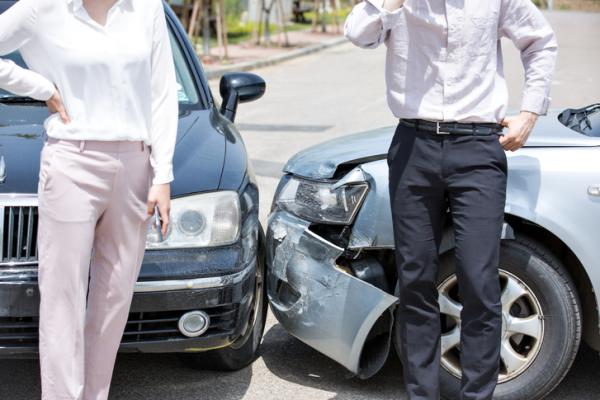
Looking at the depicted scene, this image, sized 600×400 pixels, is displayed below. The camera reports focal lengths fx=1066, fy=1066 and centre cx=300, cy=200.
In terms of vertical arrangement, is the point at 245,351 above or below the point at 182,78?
below

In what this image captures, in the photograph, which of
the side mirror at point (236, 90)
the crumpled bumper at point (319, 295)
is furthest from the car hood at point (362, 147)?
the side mirror at point (236, 90)

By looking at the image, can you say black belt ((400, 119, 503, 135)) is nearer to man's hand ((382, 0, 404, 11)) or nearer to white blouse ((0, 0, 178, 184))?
man's hand ((382, 0, 404, 11))

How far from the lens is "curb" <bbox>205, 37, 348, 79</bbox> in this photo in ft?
57.3

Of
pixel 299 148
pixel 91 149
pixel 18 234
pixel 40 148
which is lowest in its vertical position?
pixel 299 148

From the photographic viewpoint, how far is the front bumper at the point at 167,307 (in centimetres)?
349

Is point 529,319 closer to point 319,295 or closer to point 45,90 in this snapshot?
point 319,295

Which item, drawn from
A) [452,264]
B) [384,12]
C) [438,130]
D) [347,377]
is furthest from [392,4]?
[347,377]

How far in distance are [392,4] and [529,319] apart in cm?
124

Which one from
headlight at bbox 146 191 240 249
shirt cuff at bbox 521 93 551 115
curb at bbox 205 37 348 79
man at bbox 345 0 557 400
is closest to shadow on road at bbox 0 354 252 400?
headlight at bbox 146 191 240 249

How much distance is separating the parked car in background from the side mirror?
100 cm

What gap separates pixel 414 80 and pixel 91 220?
3.57 ft

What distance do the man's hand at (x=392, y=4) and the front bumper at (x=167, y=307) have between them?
1048 millimetres

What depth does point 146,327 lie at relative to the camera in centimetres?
364

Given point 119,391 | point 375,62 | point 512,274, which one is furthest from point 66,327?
point 375,62
